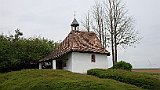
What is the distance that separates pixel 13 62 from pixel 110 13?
46.6ft

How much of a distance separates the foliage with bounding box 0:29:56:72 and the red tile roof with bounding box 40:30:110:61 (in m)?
2.03

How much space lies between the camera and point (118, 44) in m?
39.1

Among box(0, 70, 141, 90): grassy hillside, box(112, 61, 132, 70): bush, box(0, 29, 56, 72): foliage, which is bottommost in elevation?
box(0, 70, 141, 90): grassy hillside

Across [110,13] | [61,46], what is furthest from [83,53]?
[110,13]

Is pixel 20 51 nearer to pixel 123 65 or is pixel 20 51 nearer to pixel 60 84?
pixel 123 65

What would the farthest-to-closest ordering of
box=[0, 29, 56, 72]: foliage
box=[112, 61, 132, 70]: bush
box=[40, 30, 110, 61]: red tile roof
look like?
box=[0, 29, 56, 72]: foliage
box=[40, 30, 110, 61]: red tile roof
box=[112, 61, 132, 70]: bush

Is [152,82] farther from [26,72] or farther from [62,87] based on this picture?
[26,72]

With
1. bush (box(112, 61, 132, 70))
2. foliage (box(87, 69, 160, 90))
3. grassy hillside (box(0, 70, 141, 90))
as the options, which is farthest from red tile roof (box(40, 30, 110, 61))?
grassy hillside (box(0, 70, 141, 90))

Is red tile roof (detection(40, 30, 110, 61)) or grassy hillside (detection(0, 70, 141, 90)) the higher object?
red tile roof (detection(40, 30, 110, 61))

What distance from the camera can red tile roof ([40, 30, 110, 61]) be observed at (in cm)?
3169

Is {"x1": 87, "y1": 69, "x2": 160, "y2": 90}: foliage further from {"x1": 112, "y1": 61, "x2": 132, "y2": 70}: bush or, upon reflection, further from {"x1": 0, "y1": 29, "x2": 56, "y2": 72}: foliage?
{"x1": 0, "y1": 29, "x2": 56, "y2": 72}: foliage

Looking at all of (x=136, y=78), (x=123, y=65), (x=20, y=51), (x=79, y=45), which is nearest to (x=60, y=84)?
(x=136, y=78)

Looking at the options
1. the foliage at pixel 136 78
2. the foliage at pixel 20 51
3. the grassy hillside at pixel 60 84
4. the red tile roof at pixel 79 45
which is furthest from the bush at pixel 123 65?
the foliage at pixel 20 51

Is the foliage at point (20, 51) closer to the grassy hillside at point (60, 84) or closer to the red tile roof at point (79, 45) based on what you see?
the red tile roof at point (79, 45)
